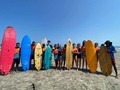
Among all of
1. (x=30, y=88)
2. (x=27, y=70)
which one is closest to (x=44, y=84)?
(x=30, y=88)

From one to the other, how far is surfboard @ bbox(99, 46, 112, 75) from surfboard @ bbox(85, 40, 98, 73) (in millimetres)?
357

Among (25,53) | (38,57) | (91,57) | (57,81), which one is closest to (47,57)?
(38,57)

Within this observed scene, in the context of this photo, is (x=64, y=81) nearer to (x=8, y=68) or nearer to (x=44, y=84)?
(x=44, y=84)

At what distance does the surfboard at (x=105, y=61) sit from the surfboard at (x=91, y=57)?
0.36m

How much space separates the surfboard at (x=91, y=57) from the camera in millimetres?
8852

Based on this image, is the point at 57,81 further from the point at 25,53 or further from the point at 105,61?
the point at 105,61

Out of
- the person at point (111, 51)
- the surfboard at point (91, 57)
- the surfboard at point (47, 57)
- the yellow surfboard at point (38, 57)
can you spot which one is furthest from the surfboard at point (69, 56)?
the person at point (111, 51)

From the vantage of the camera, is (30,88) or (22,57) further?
(22,57)

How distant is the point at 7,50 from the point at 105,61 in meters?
5.65

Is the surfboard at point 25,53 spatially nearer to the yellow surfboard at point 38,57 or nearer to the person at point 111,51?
the yellow surfboard at point 38,57

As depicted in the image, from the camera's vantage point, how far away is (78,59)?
9281 mm

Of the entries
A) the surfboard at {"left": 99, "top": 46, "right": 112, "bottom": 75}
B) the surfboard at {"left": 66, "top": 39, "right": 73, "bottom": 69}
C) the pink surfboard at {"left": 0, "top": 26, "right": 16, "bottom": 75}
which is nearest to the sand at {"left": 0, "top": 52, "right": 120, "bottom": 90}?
the pink surfboard at {"left": 0, "top": 26, "right": 16, "bottom": 75}

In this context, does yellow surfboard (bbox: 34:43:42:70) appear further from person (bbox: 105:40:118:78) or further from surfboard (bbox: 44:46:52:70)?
person (bbox: 105:40:118:78)

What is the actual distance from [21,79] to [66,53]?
9.94ft
